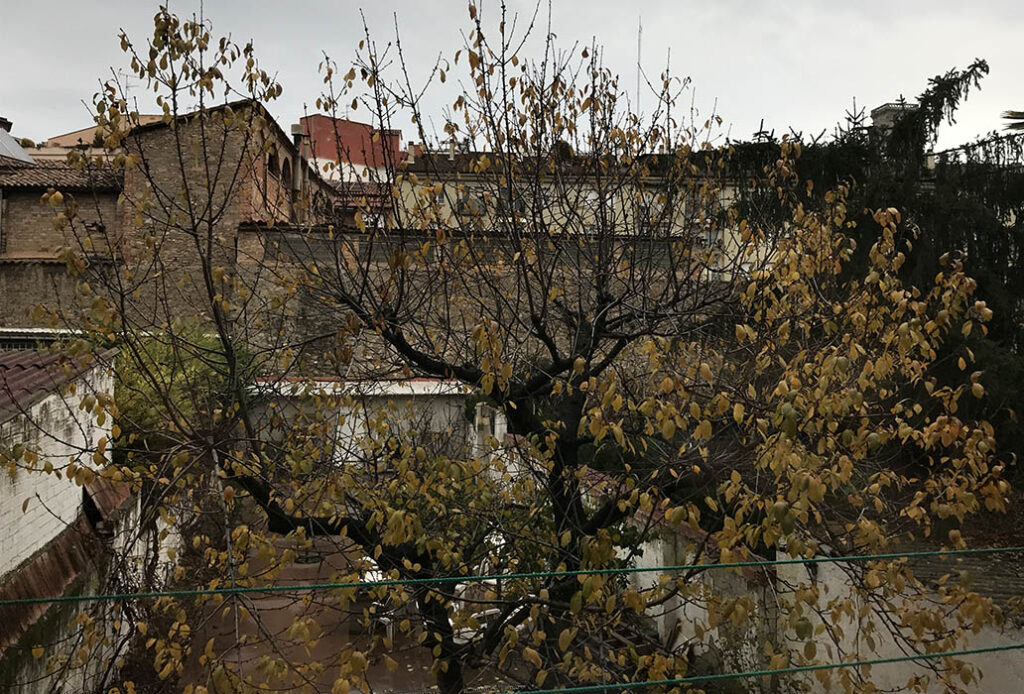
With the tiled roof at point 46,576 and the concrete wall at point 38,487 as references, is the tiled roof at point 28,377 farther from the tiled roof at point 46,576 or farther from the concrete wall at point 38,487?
the tiled roof at point 46,576

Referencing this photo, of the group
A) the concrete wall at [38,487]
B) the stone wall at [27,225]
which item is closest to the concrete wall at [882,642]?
the concrete wall at [38,487]

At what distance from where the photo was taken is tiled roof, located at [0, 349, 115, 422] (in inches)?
216

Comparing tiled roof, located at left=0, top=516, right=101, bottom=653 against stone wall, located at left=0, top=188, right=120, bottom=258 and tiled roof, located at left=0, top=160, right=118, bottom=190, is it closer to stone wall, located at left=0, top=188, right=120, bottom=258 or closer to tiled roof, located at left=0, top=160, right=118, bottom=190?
tiled roof, located at left=0, top=160, right=118, bottom=190

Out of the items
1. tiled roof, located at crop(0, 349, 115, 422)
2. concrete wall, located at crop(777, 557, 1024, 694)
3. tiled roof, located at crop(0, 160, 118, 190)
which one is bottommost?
concrete wall, located at crop(777, 557, 1024, 694)

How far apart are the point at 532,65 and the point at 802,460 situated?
10.3 ft

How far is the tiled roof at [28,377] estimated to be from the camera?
549cm

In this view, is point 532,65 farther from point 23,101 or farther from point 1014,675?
point 1014,675

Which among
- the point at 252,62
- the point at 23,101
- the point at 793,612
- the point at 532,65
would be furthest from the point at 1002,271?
the point at 23,101

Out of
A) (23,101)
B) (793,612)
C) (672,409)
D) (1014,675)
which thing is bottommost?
(1014,675)

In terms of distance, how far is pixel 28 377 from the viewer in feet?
20.9

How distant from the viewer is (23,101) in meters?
6.61

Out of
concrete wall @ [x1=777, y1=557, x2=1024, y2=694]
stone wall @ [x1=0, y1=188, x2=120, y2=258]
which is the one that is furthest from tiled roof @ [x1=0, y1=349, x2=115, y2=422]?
stone wall @ [x1=0, y1=188, x2=120, y2=258]

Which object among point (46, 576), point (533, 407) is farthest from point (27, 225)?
point (533, 407)

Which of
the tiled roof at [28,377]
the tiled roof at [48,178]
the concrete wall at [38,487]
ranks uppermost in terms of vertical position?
the tiled roof at [48,178]
